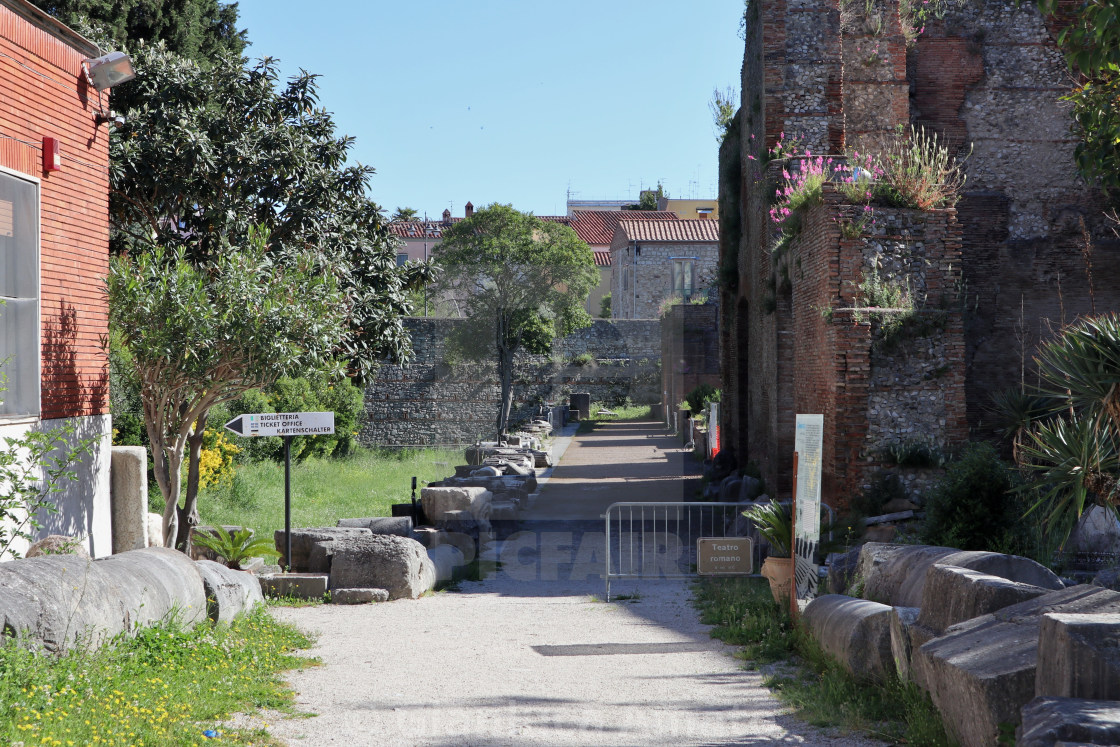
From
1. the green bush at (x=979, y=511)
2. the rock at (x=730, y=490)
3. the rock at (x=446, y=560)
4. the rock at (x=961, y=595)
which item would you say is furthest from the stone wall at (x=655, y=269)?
the rock at (x=961, y=595)

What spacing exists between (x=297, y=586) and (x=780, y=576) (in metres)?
4.76

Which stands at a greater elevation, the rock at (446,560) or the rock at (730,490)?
the rock at (730,490)

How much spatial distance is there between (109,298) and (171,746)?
17.9ft

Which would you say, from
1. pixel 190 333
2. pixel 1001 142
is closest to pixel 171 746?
pixel 190 333

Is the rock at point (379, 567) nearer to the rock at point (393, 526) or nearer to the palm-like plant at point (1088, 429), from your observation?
the rock at point (393, 526)

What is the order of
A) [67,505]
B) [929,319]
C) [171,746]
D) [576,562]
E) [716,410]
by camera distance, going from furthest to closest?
[716,410] < [576,562] < [929,319] < [67,505] < [171,746]

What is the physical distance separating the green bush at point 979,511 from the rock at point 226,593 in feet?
20.0

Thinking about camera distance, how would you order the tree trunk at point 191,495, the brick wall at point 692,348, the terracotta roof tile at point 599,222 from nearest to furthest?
the tree trunk at point 191,495
the brick wall at point 692,348
the terracotta roof tile at point 599,222

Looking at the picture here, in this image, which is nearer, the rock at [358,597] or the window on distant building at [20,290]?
the window on distant building at [20,290]

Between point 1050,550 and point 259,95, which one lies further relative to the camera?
point 259,95

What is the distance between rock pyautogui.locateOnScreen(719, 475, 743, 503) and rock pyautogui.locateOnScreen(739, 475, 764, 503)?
26cm

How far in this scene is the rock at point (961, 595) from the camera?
492 cm

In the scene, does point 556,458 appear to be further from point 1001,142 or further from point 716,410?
point 1001,142

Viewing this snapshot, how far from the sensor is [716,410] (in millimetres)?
20781
